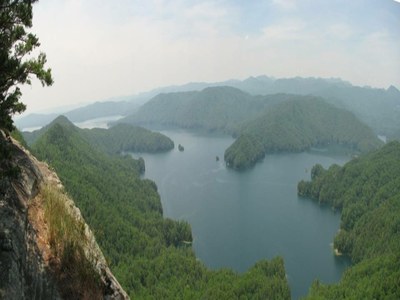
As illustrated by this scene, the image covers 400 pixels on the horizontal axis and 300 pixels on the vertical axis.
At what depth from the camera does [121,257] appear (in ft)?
261

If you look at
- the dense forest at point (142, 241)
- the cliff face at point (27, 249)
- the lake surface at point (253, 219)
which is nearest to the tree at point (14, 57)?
the cliff face at point (27, 249)

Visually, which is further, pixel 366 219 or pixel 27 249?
pixel 366 219

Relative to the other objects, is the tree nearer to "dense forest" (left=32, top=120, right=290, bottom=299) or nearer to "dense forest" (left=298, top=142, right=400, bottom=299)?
"dense forest" (left=32, top=120, right=290, bottom=299)

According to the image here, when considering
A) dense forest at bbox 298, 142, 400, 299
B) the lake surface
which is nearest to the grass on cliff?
dense forest at bbox 298, 142, 400, 299

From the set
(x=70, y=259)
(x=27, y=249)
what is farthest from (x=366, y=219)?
(x=27, y=249)

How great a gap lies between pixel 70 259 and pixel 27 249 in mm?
1322

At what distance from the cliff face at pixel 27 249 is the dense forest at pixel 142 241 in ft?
127

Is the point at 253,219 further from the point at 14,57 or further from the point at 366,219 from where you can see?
the point at 14,57

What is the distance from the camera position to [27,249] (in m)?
10.3

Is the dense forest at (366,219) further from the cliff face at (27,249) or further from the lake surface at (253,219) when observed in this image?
the cliff face at (27,249)

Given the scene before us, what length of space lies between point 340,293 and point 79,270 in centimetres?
5967

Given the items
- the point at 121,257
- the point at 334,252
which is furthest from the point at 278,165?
the point at 121,257

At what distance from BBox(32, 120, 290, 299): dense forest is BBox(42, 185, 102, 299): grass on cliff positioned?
1540 inches

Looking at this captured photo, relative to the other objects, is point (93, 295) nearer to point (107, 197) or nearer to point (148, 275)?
point (148, 275)
